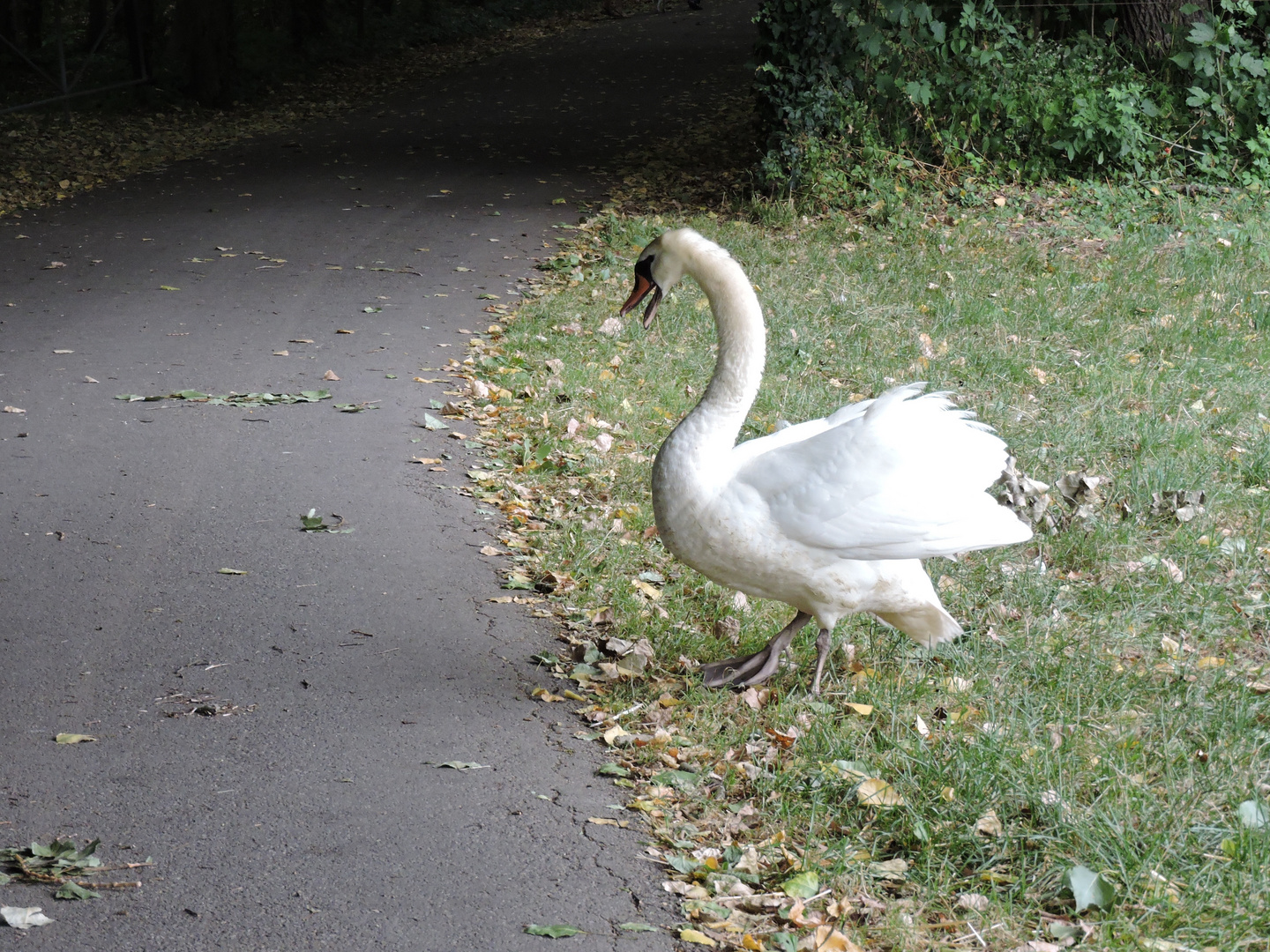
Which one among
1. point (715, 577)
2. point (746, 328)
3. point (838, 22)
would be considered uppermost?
point (838, 22)

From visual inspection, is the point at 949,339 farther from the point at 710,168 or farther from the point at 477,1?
the point at 477,1

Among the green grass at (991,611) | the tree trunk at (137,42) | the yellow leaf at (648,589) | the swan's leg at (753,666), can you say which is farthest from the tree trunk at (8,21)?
the swan's leg at (753,666)

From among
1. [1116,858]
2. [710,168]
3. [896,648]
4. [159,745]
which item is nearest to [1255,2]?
[710,168]

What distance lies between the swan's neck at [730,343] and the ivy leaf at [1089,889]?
64.5 inches

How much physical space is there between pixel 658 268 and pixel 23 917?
269 centimetres

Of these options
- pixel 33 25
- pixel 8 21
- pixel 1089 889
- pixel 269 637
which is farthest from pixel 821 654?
pixel 33 25

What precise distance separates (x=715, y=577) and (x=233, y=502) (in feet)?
9.18

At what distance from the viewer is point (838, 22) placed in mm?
12047

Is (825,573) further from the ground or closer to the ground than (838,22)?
closer to the ground

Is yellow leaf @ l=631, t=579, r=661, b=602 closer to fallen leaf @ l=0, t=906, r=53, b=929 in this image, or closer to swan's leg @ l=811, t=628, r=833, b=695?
swan's leg @ l=811, t=628, r=833, b=695

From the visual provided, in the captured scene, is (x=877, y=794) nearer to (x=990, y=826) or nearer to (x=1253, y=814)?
(x=990, y=826)

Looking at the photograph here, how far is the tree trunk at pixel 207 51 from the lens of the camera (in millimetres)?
17703

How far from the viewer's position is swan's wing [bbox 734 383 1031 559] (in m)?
3.76

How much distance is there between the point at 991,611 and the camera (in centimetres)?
464
